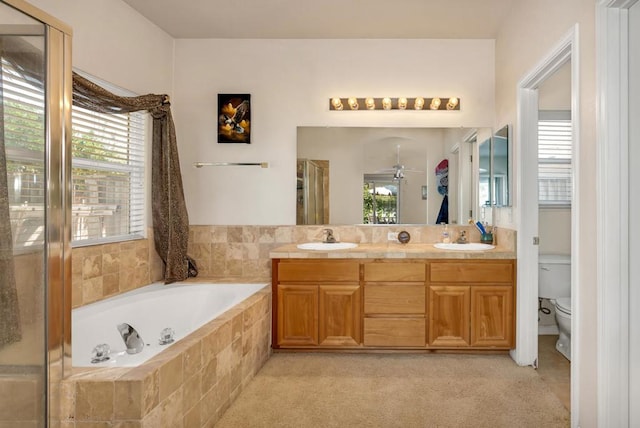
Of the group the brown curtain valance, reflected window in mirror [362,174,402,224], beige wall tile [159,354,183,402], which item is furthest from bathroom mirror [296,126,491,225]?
beige wall tile [159,354,183,402]

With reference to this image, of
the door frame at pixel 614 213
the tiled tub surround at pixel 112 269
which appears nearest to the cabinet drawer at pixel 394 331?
the door frame at pixel 614 213

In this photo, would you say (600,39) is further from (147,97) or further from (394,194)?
(147,97)

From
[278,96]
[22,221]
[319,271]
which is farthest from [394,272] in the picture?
[22,221]

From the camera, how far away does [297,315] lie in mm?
2965

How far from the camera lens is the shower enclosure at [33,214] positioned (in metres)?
1.25

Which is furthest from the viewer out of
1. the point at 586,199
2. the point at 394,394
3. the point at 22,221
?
the point at 394,394

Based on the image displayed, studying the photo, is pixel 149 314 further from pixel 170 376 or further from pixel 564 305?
pixel 564 305

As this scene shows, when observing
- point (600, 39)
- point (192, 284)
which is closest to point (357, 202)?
point (192, 284)

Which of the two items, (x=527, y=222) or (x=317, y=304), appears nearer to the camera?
(x=527, y=222)

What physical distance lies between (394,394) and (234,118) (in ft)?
8.13

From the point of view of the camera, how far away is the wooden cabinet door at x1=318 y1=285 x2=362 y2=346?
2.94 meters

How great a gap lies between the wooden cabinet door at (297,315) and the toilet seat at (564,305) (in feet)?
5.75

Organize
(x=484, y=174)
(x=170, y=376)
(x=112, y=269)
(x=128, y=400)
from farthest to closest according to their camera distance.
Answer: (x=484, y=174)
(x=112, y=269)
(x=170, y=376)
(x=128, y=400)

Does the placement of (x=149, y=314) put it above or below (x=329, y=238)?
below
